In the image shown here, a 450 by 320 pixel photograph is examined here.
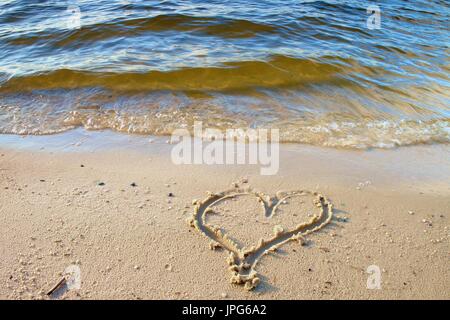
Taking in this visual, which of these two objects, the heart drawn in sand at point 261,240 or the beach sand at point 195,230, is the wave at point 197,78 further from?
the heart drawn in sand at point 261,240

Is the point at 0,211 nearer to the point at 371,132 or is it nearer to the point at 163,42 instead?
the point at 371,132

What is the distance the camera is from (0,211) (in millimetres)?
2904

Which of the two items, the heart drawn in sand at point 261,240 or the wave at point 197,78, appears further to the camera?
the wave at point 197,78

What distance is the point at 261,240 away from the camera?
2.69m

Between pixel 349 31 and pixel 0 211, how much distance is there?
780 centimetres
